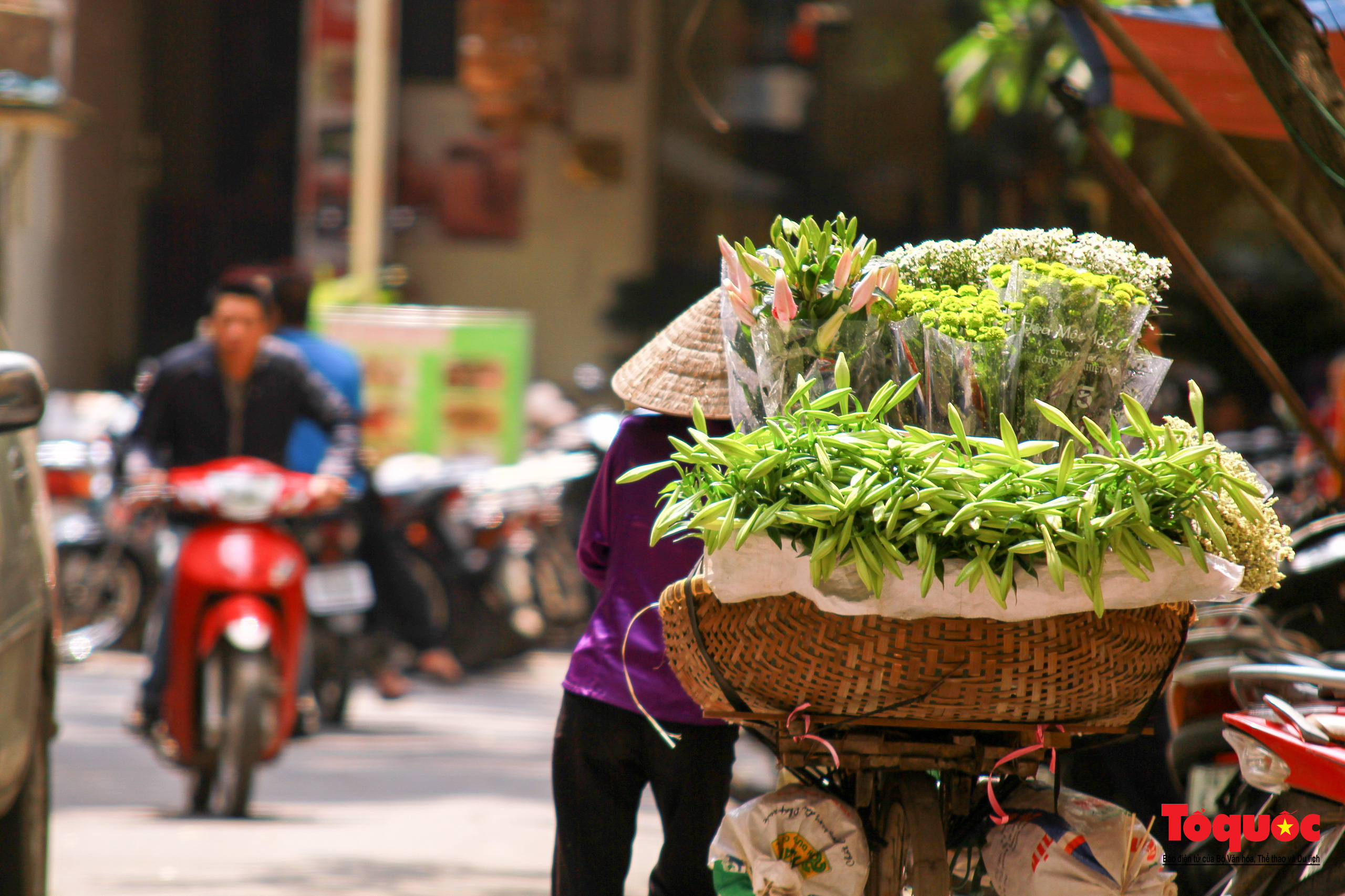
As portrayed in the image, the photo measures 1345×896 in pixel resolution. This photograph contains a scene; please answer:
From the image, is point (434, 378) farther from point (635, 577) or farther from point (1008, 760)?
point (1008, 760)

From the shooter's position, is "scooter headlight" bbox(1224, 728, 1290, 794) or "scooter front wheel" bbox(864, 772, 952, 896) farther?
"scooter headlight" bbox(1224, 728, 1290, 794)

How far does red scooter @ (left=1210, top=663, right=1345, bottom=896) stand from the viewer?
2.90 metres

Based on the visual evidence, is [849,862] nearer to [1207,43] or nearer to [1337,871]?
[1337,871]

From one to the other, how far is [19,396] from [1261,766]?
2.64 meters

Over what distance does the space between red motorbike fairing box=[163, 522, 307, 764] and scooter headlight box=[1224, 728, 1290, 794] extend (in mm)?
3820

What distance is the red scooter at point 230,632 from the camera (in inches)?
231

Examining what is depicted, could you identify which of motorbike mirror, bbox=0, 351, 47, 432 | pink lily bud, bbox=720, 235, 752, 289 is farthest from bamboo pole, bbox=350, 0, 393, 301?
pink lily bud, bbox=720, 235, 752, 289

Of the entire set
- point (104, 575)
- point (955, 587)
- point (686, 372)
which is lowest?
point (104, 575)

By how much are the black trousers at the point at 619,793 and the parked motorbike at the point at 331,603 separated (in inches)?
167

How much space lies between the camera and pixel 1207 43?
4539mm

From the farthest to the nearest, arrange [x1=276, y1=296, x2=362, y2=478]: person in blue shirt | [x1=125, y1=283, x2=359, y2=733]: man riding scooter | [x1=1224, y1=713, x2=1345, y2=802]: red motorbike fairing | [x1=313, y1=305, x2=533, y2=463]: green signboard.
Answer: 1. [x1=313, y1=305, x2=533, y2=463]: green signboard
2. [x1=276, y1=296, x2=362, y2=478]: person in blue shirt
3. [x1=125, y1=283, x2=359, y2=733]: man riding scooter
4. [x1=1224, y1=713, x2=1345, y2=802]: red motorbike fairing

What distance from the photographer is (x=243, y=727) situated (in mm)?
5797

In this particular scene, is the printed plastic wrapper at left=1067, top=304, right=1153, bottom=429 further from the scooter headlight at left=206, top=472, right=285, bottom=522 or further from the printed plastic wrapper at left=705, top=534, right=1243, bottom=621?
the scooter headlight at left=206, top=472, right=285, bottom=522

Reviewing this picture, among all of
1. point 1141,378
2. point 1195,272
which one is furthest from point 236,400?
point 1141,378
